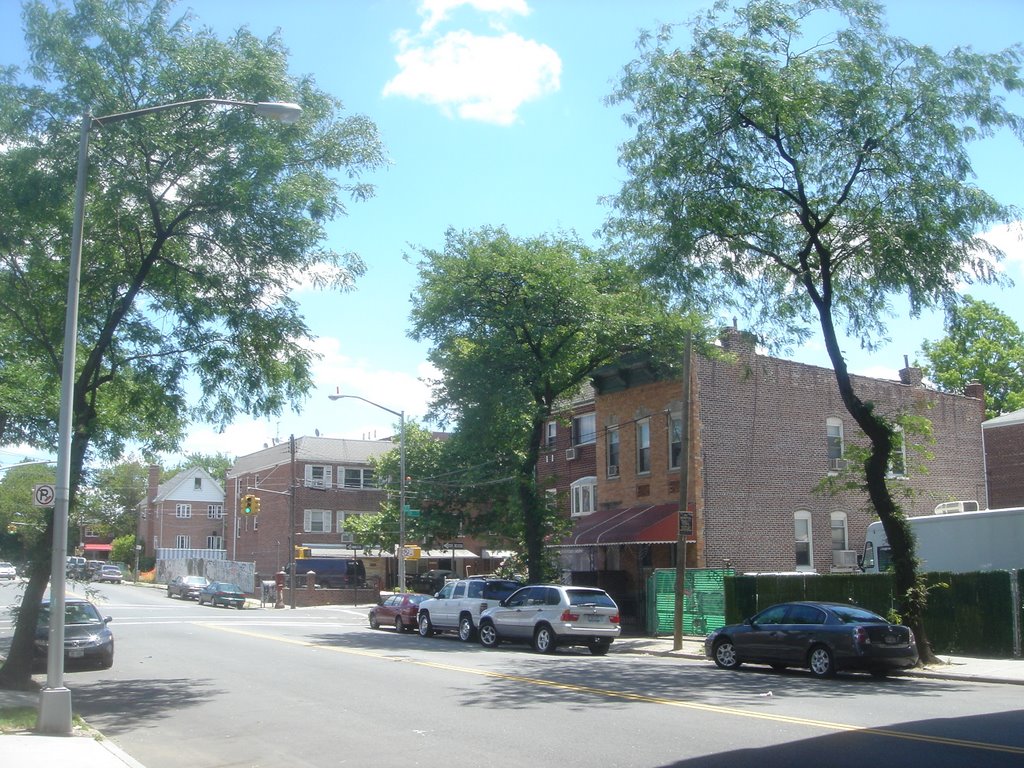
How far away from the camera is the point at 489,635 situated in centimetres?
2733

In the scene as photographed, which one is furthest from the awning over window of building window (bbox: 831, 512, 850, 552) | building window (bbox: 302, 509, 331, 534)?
building window (bbox: 302, 509, 331, 534)

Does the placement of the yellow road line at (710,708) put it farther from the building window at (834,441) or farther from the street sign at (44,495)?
the building window at (834,441)

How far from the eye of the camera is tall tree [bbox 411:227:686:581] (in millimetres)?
29922

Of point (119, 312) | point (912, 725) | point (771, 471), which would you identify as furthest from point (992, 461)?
point (119, 312)

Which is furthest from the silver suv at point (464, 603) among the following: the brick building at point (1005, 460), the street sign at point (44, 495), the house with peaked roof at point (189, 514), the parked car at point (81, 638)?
the house with peaked roof at point (189, 514)

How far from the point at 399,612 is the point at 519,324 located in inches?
433

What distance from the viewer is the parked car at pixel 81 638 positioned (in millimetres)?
19656

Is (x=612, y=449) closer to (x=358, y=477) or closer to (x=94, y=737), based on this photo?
(x=94, y=737)

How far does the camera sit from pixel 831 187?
2136 cm

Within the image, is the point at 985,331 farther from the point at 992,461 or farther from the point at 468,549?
the point at 468,549

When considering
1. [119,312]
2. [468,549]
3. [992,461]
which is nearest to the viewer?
[119,312]

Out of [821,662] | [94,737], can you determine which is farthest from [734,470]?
[94,737]

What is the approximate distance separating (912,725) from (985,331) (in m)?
50.2

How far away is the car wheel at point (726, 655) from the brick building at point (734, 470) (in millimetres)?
9105
